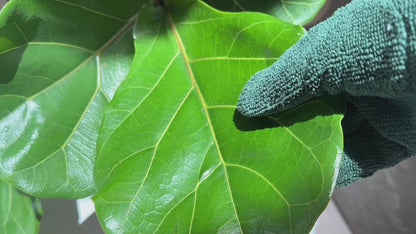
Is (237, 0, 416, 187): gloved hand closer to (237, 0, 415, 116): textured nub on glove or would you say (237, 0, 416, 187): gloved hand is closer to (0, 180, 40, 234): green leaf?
(237, 0, 415, 116): textured nub on glove

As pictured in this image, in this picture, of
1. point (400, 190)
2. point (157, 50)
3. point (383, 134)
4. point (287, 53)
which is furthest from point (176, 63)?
point (400, 190)

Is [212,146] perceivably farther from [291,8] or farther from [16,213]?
[16,213]

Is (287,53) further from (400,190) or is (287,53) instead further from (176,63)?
(400,190)

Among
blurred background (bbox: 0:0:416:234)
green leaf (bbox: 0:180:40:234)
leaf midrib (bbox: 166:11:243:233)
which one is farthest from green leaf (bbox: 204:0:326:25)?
green leaf (bbox: 0:180:40:234)

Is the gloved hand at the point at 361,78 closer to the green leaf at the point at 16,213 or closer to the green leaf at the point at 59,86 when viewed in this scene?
the green leaf at the point at 59,86

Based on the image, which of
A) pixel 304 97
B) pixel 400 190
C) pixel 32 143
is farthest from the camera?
pixel 400 190

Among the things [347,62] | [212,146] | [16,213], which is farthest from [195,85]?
[16,213]
